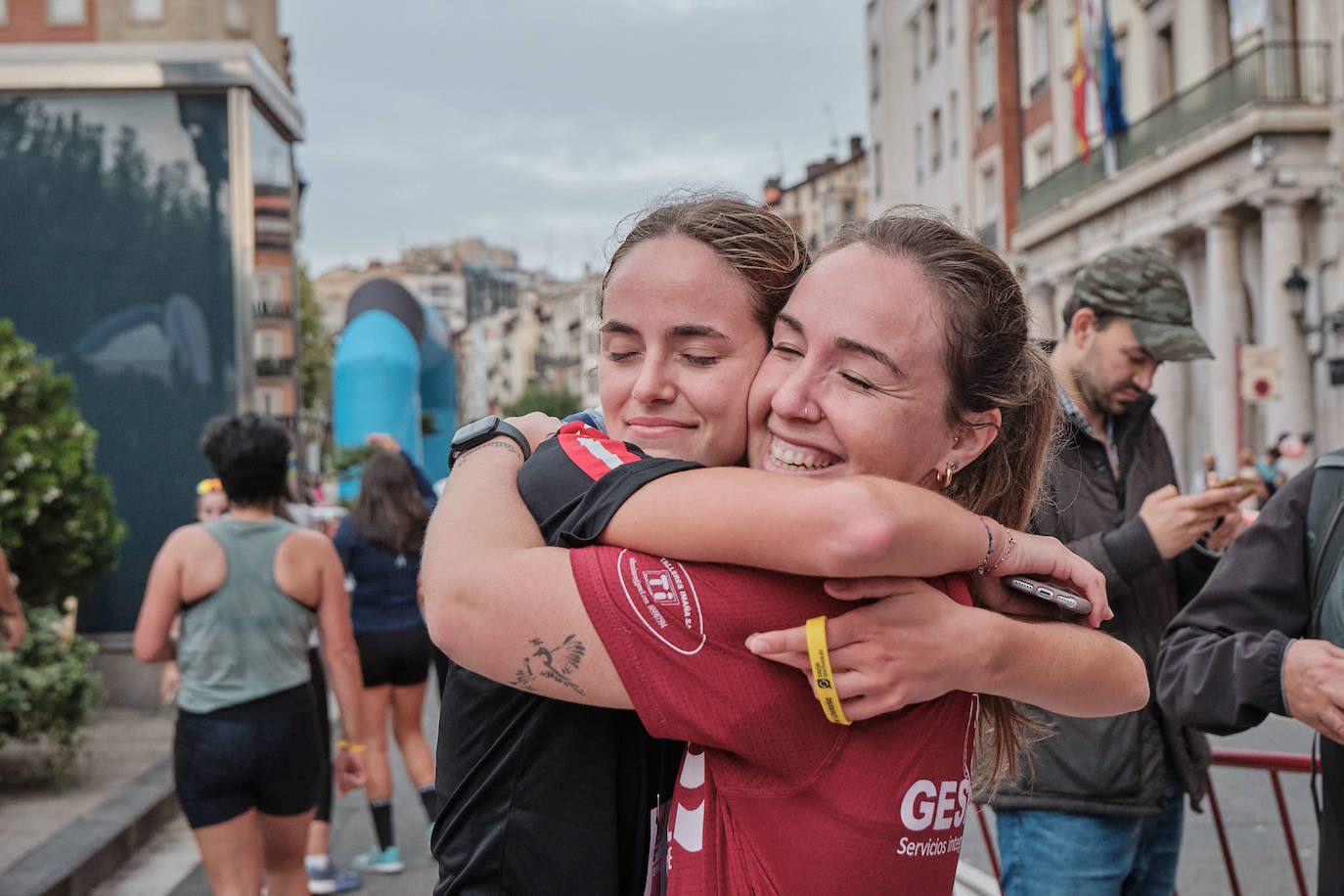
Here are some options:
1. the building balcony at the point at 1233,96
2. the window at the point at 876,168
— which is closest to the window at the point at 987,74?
the building balcony at the point at 1233,96

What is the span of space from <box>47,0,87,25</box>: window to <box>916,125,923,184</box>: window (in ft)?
128

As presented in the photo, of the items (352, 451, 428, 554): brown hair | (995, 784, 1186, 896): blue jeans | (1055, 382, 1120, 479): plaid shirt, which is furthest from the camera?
(352, 451, 428, 554): brown hair

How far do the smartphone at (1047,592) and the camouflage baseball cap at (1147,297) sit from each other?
218 cm

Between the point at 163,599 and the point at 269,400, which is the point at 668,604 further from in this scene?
the point at 269,400

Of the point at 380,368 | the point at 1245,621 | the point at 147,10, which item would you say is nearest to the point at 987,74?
the point at 380,368

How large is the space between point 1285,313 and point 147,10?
18.0 m

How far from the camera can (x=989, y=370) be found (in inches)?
81.5

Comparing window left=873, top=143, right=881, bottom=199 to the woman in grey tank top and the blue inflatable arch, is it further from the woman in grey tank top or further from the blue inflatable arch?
the woman in grey tank top

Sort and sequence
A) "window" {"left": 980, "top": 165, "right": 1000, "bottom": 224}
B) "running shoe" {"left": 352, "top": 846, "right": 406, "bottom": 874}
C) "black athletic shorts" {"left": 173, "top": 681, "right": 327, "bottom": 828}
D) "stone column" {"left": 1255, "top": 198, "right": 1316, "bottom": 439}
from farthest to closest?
1. "window" {"left": 980, "top": 165, "right": 1000, "bottom": 224}
2. "stone column" {"left": 1255, "top": 198, "right": 1316, "bottom": 439}
3. "running shoe" {"left": 352, "top": 846, "right": 406, "bottom": 874}
4. "black athletic shorts" {"left": 173, "top": 681, "right": 327, "bottom": 828}

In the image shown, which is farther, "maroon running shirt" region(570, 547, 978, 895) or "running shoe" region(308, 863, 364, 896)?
"running shoe" region(308, 863, 364, 896)

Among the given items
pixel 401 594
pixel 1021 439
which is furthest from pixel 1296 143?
pixel 1021 439

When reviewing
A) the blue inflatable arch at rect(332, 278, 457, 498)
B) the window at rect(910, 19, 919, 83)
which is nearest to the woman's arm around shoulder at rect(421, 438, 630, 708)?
the blue inflatable arch at rect(332, 278, 457, 498)

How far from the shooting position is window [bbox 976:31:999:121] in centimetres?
3958

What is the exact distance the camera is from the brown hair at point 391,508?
26.6 ft
